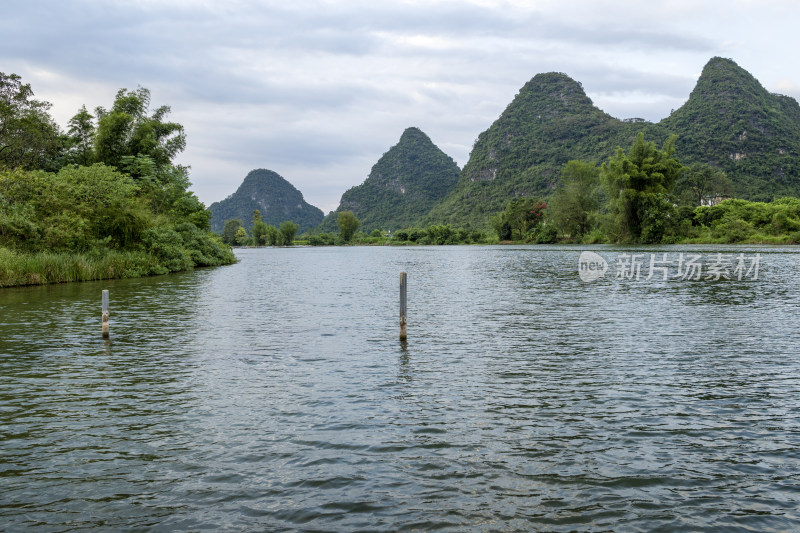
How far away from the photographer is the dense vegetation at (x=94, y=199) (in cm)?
3509

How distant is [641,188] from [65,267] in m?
91.7

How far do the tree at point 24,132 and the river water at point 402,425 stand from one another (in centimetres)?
4167

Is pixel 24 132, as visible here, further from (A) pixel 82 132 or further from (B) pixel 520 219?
(B) pixel 520 219

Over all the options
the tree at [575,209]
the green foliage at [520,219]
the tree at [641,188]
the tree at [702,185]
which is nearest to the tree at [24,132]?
the tree at [641,188]

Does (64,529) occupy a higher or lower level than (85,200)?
lower

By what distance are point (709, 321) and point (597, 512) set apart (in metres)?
16.6

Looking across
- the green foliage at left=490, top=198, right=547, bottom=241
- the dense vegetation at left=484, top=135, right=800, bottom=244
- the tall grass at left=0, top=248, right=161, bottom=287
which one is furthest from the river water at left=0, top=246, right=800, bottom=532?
the green foliage at left=490, top=198, right=547, bottom=241

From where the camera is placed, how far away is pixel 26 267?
32.9 metres

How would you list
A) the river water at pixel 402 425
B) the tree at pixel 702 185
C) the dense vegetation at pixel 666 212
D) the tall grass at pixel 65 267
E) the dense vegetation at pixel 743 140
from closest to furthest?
1. the river water at pixel 402 425
2. the tall grass at pixel 65 267
3. the dense vegetation at pixel 666 212
4. the tree at pixel 702 185
5. the dense vegetation at pixel 743 140

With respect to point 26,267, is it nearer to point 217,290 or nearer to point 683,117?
point 217,290

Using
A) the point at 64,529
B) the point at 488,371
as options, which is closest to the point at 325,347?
the point at 488,371

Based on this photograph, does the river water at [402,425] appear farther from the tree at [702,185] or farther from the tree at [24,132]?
the tree at [702,185]

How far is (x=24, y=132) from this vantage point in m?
53.0

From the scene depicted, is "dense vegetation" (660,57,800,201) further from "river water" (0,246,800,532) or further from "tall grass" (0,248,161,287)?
"river water" (0,246,800,532)
